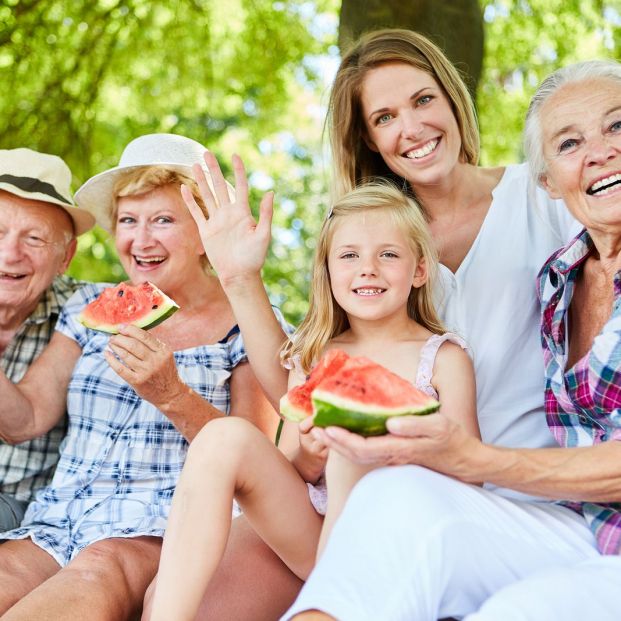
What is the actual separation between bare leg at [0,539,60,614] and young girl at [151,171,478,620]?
3.09ft

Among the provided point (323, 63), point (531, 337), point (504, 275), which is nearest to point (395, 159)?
point (504, 275)

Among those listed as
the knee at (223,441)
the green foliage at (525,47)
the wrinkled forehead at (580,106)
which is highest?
the green foliage at (525,47)

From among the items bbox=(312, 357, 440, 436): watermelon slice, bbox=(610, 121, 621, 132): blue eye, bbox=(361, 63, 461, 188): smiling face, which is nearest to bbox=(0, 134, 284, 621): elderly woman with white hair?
bbox=(361, 63, 461, 188): smiling face

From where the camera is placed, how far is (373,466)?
280cm

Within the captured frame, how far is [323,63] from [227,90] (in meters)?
1.07

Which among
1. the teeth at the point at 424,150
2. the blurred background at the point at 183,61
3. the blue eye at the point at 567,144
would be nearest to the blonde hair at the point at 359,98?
the teeth at the point at 424,150

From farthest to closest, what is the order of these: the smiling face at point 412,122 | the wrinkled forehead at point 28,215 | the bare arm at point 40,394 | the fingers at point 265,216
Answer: the wrinkled forehead at point 28,215 → the bare arm at point 40,394 → the smiling face at point 412,122 → the fingers at point 265,216

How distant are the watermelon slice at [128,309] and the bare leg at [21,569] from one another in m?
0.91

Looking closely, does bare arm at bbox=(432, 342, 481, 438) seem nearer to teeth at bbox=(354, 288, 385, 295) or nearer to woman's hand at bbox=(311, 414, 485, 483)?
teeth at bbox=(354, 288, 385, 295)

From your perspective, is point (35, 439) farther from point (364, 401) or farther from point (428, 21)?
point (428, 21)

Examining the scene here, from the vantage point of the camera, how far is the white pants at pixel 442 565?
91.5 inches

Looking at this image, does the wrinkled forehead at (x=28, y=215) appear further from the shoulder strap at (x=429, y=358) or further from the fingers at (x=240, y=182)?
the shoulder strap at (x=429, y=358)

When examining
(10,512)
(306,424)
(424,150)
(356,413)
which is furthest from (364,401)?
(10,512)

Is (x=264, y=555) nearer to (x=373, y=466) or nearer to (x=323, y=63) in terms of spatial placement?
(x=373, y=466)
